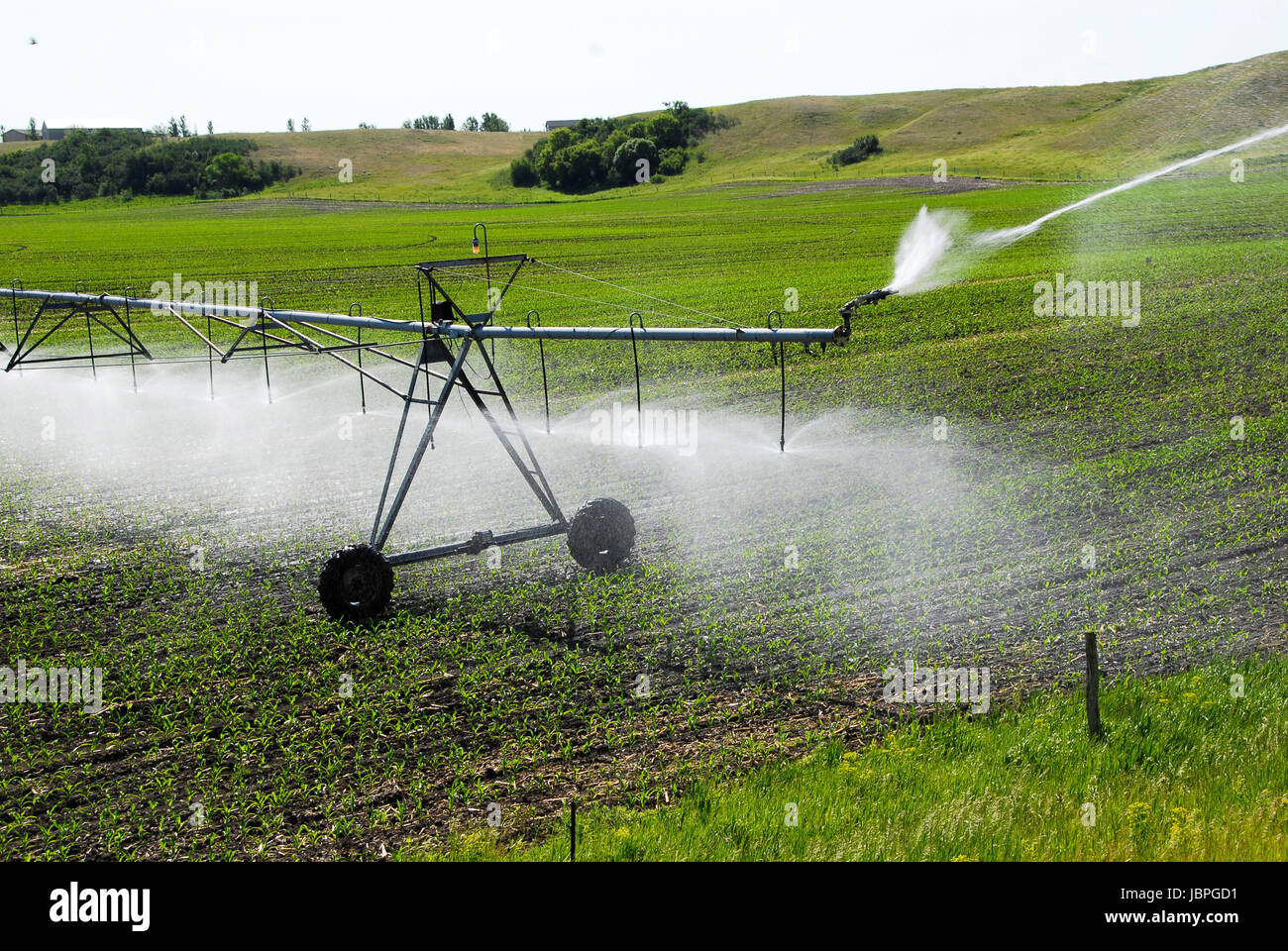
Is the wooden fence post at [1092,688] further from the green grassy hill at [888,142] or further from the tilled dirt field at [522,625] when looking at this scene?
the green grassy hill at [888,142]

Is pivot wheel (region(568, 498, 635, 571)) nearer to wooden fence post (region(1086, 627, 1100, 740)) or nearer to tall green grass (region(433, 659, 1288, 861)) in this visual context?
tall green grass (region(433, 659, 1288, 861))

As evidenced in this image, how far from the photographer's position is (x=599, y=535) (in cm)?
1418

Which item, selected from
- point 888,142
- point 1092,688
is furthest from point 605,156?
point 1092,688

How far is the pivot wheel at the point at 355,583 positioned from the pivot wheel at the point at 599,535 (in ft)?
8.45

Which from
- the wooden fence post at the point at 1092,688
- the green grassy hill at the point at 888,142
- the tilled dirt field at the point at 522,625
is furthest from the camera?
the green grassy hill at the point at 888,142

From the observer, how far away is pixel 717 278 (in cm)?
4781

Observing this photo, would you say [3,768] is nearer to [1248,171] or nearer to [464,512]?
[464,512]

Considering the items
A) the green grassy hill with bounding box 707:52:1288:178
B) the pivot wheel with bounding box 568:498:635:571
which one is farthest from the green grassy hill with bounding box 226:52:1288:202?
the pivot wheel with bounding box 568:498:635:571

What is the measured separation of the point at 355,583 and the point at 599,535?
325 centimetres

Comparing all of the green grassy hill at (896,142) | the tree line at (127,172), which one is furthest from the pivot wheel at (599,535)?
the tree line at (127,172)

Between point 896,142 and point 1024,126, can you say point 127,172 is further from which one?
point 1024,126

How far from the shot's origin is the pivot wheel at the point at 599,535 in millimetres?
14148

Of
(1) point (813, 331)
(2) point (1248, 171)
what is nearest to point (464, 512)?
(1) point (813, 331)
